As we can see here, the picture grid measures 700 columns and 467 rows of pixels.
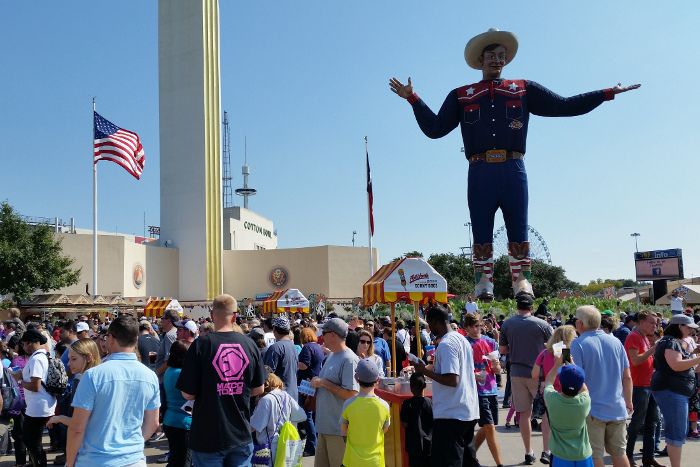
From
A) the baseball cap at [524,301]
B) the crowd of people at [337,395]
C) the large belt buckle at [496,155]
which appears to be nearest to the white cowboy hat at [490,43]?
the large belt buckle at [496,155]

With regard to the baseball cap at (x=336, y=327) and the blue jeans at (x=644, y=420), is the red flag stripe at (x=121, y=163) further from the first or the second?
the blue jeans at (x=644, y=420)

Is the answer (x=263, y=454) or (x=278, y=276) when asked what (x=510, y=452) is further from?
(x=278, y=276)

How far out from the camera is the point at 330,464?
5844 mm

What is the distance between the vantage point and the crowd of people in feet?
13.4

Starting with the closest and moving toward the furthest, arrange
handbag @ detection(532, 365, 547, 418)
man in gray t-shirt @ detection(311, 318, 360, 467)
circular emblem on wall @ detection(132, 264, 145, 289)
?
man in gray t-shirt @ detection(311, 318, 360, 467) → handbag @ detection(532, 365, 547, 418) → circular emblem on wall @ detection(132, 264, 145, 289)

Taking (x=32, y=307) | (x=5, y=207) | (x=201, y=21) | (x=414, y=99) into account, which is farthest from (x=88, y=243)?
(x=414, y=99)

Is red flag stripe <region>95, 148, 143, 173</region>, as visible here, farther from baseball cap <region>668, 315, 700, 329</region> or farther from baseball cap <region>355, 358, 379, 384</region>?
baseball cap <region>668, 315, 700, 329</region>

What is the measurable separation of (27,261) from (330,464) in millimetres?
32289

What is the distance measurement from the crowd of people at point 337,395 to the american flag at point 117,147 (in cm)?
1884

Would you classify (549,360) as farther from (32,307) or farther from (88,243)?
(88,243)

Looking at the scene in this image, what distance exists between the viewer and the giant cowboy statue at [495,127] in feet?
43.0

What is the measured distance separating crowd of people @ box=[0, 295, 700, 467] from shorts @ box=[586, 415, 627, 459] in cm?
1

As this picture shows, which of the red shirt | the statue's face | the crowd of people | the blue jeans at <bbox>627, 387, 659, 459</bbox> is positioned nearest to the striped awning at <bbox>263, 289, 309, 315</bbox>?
the statue's face

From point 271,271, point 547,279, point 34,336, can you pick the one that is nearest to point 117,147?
point 34,336
